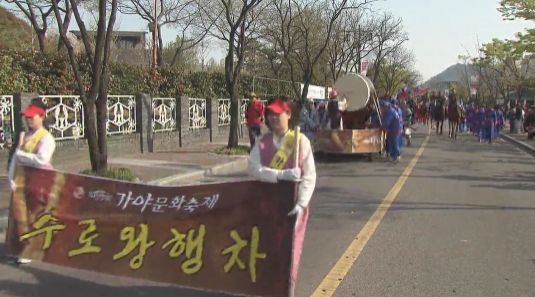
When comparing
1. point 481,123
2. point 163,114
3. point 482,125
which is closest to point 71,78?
point 163,114

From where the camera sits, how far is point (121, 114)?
48.3 ft

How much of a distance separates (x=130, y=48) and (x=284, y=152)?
5390cm

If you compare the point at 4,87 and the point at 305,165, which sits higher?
the point at 4,87

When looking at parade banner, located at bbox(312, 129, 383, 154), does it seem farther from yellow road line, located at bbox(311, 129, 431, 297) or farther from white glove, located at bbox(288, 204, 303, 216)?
white glove, located at bbox(288, 204, 303, 216)

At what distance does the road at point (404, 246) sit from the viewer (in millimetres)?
4984

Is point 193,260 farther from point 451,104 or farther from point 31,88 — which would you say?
point 451,104

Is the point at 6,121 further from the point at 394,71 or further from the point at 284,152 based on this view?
the point at 394,71

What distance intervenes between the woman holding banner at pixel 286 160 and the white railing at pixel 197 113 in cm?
1425

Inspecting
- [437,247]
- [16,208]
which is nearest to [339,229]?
[437,247]

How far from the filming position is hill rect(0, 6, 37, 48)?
1289 inches

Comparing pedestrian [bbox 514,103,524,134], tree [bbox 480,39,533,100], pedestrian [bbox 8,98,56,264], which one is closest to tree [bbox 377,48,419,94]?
tree [bbox 480,39,533,100]

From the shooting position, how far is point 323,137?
15.0 metres

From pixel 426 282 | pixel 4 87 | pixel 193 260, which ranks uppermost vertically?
pixel 4 87

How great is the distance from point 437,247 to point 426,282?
129cm
